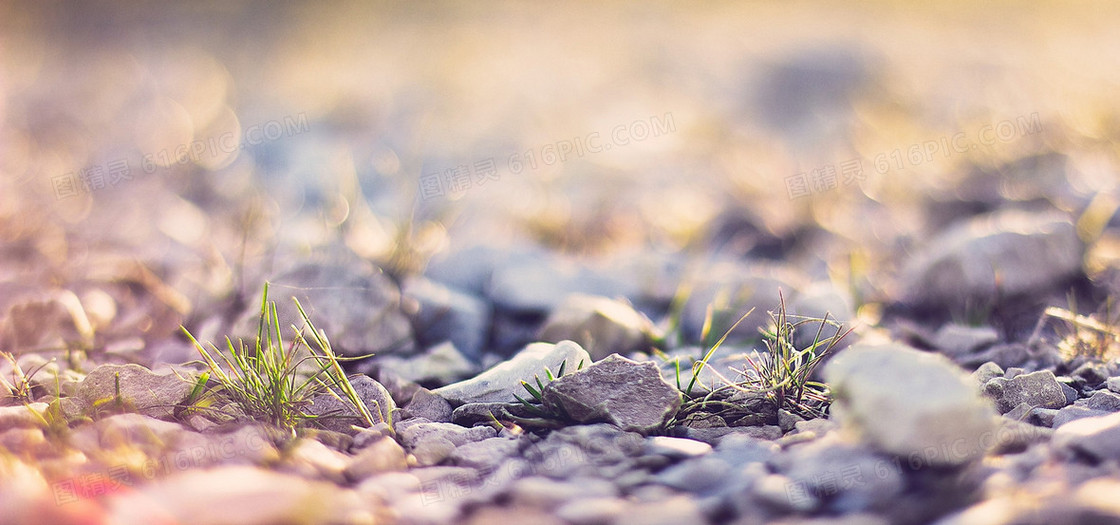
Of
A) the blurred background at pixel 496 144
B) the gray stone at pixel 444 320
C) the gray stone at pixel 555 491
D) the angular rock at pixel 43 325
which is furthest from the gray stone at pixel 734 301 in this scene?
the angular rock at pixel 43 325

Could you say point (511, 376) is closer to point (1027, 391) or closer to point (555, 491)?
point (555, 491)

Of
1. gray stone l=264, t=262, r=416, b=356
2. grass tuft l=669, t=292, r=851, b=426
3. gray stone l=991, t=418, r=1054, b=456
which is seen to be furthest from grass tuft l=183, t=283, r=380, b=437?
gray stone l=991, t=418, r=1054, b=456

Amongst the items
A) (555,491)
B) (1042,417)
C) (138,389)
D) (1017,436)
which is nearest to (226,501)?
(555,491)

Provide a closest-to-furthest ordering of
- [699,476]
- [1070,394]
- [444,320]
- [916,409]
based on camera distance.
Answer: [916,409] → [699,476] → [1070,394] → [444,320]

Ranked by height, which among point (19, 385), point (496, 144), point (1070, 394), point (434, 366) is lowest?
point (1070, 394)

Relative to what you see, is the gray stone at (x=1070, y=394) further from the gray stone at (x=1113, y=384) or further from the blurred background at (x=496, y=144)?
the blurred background at (x=496, y=144)

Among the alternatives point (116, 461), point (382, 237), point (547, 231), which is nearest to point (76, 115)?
point (382, 237)

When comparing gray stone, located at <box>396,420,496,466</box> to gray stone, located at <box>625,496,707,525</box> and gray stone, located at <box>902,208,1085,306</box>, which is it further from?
gray stone, located at <box>902,208,1085,306</box>
